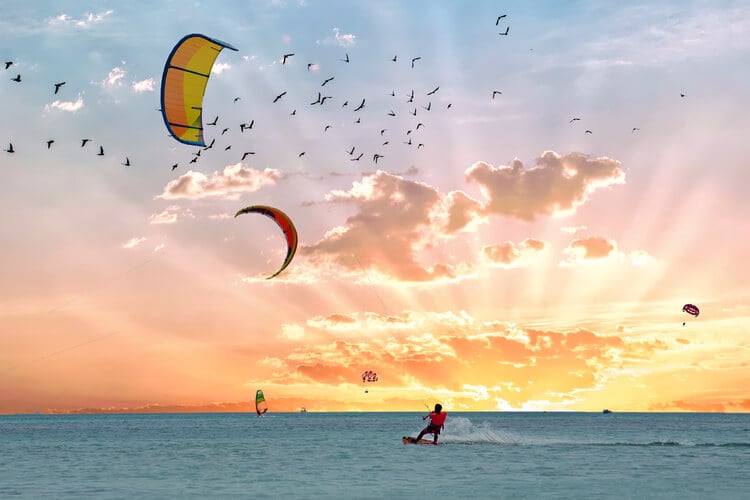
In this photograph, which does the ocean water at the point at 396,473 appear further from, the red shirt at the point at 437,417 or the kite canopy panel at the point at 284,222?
the kite canopy panel at the point at 284,222

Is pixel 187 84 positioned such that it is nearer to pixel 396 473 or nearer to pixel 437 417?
pixel 396 473

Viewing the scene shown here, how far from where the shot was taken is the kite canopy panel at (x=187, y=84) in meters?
31.2

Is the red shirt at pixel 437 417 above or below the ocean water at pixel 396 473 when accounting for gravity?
above

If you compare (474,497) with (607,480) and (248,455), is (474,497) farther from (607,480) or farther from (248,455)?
(248,455)

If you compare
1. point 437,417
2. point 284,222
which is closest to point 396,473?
point 437,417

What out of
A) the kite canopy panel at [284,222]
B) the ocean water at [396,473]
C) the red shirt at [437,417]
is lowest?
the ocean water at [396,473]

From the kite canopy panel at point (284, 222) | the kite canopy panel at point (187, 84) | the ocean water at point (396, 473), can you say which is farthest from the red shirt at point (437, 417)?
the kite canopy panel at point (187, 84)

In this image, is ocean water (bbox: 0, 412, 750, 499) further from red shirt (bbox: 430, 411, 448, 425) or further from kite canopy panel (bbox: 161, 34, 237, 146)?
kite canopy panel (bbox: 161, 34, 237, 146)

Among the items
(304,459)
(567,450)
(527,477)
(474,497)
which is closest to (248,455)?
(304,459)

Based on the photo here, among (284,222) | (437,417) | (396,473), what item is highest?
(284,222)

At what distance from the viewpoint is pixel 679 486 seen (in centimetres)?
3131

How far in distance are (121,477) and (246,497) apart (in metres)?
9.43

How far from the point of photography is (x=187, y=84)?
1254 inches

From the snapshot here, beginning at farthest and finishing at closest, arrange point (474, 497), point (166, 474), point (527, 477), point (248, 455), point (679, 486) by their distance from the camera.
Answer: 1. point (248, 455)
2. point (166, 474)
3. point (527, 477)
4. point (679, 486)
5. point (474, 497)
